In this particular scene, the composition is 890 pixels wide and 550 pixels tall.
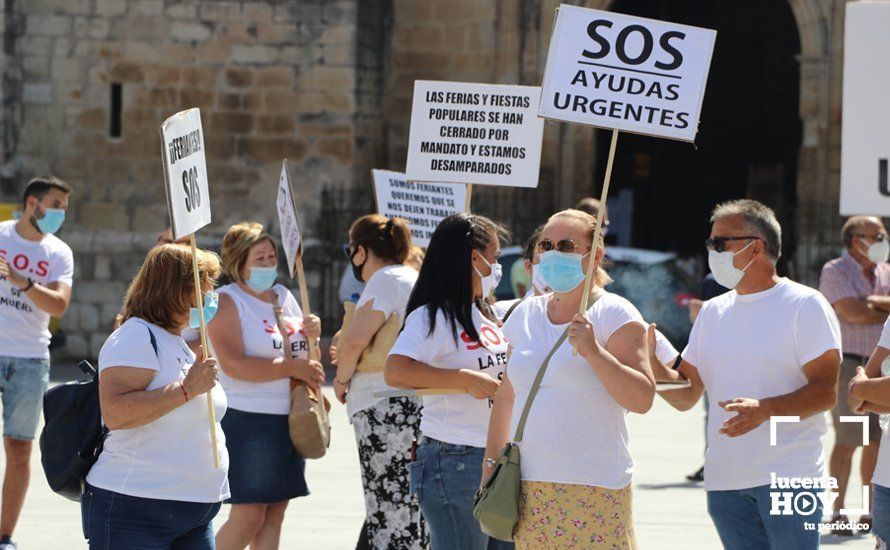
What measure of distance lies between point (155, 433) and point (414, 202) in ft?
13.2

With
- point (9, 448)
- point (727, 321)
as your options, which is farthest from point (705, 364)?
point (9, 448)

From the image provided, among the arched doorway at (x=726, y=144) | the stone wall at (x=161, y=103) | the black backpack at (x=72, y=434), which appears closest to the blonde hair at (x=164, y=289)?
the black backpack at (x=72, y=434)

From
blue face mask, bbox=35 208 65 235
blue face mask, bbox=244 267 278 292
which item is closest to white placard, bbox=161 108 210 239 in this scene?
blue face mask, bbox=244 267 278 292

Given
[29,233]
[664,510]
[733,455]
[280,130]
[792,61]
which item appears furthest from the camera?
[792,61]

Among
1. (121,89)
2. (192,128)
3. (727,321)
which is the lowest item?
(727,321)

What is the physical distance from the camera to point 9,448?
27.4ft

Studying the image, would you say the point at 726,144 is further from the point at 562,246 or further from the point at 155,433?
the point at 155,433

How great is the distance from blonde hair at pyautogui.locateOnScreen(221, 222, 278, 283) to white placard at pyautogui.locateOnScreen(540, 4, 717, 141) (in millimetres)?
1756

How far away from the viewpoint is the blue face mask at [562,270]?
5324 millimetres

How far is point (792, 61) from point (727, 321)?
17622 mm

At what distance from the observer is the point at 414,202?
29.9 feet

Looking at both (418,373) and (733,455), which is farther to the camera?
(418,373)

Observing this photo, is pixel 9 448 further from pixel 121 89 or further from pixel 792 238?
pixel 792 238

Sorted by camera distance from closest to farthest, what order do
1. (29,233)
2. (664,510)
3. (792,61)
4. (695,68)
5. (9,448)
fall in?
(695,68), (9,448), (29,233), (664,510), (792,61)
